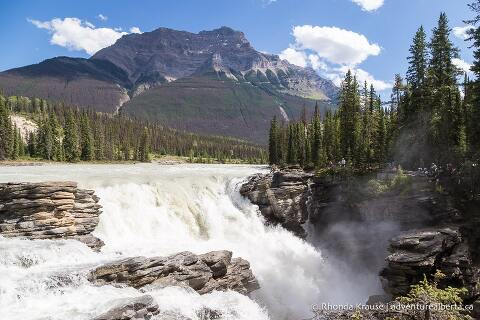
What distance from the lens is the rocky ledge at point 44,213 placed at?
1179 inches

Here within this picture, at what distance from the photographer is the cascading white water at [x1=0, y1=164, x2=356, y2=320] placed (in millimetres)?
21672

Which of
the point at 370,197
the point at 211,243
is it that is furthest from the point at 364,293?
the point at 211,243

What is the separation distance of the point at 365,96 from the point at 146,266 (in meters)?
65.6

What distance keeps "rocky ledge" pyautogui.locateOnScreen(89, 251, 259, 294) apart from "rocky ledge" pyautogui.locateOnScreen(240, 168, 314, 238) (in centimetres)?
1679

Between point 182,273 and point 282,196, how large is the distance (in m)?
26.1

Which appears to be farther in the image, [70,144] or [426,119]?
[70,144]

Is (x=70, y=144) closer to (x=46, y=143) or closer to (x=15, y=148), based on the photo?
(x=46, y=143)

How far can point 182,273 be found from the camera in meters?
27.1

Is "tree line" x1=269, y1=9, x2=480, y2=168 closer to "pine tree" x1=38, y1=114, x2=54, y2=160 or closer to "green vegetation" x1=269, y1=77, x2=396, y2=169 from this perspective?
"green vegetation" x1=269, y1=77, x2=396, y2=169

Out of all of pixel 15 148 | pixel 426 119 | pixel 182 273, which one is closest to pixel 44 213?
pixel 182 273

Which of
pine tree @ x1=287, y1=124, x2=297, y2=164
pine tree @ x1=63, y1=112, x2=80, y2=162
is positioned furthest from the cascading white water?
pine tree @ x1=63, y1=112, x2=80, y2=162

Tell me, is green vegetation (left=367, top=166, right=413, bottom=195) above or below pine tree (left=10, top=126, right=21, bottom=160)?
below

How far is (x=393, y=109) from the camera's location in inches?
3420

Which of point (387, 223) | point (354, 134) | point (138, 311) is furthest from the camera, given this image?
point (354, 134)
